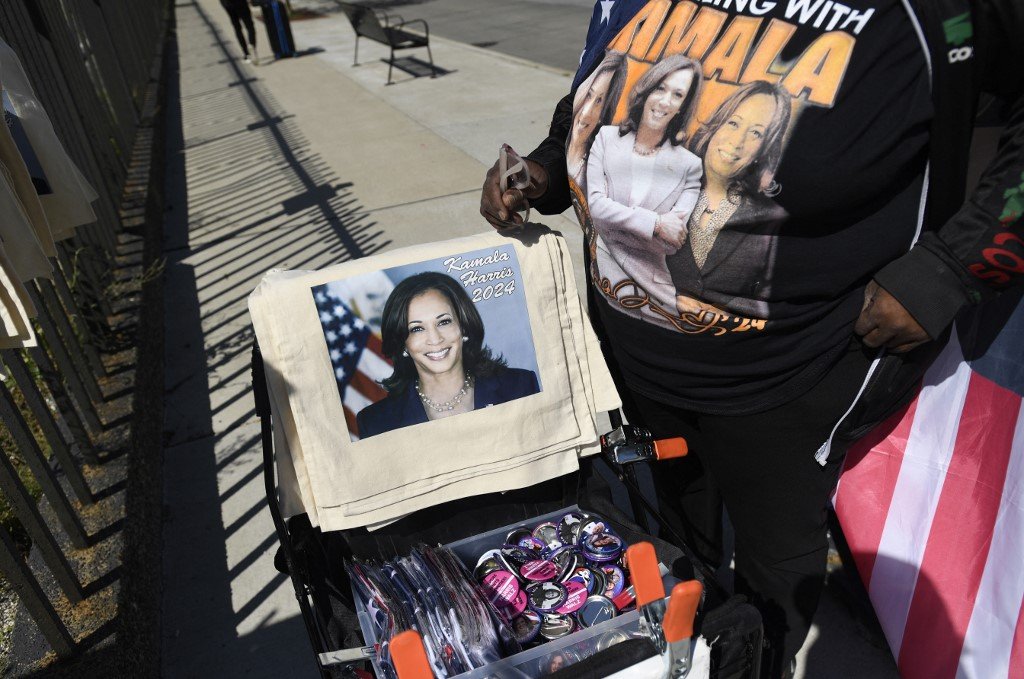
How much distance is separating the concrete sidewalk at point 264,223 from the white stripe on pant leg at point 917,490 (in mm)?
428

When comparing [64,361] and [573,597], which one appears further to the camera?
[64,361]

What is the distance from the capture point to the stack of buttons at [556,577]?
1.60 m

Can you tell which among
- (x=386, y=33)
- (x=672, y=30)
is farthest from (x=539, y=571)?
(x=386, y=33)

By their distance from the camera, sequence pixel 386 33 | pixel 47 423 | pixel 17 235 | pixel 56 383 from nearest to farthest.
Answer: pixel 17 235
pixel 47 423
pixel 56 383
pixel 386 33

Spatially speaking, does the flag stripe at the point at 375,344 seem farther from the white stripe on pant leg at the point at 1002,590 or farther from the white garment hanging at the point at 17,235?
the white stripe on pant leg at the point at 1002,590

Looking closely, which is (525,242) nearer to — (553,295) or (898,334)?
(553,295)

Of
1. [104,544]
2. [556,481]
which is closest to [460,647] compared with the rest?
[556,481]

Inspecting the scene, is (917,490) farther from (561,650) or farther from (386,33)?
(386,33)

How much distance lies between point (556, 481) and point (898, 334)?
3.01 feet

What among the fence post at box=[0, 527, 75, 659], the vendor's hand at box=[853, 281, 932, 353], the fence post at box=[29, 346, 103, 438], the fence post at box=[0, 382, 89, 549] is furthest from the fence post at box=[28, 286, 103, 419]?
the vendor's hand at box=[853, 281, 932, 353]

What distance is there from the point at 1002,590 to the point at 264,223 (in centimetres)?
555

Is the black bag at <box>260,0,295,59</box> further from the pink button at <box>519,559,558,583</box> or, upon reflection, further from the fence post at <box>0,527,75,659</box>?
the pink button at <box>519,559,558,583</box>

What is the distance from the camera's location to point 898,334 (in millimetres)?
1402

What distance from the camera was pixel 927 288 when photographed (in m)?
1.34
